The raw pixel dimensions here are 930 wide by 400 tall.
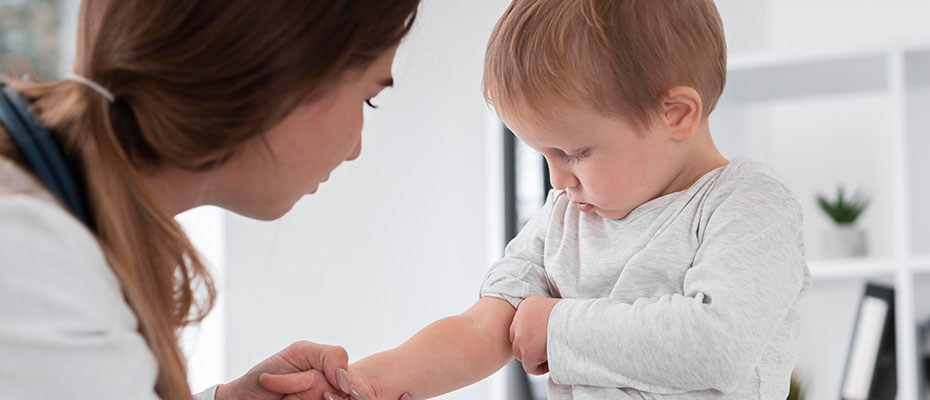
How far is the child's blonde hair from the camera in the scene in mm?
911

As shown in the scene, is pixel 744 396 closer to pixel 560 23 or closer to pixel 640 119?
pixel 640 119

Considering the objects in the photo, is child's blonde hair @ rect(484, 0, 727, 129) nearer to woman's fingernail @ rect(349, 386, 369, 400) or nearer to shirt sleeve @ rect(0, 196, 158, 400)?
woman's fingernail @ rect(349, 386, 369, 400)

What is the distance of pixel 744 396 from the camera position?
0.88 metres

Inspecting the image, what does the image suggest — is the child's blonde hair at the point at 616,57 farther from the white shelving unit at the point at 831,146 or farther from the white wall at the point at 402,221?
the white wall at the point at 402,221

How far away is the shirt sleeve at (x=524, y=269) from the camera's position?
1.04m

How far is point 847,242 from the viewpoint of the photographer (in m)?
2.36

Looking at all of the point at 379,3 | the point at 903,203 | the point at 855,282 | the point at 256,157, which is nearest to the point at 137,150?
the point at 256,157

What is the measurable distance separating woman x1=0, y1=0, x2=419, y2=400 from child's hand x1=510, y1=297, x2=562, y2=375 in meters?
0.25

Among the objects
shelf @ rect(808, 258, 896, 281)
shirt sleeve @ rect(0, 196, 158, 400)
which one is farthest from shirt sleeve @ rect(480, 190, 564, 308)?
shelf @ rect(808, 258, 896, 281)

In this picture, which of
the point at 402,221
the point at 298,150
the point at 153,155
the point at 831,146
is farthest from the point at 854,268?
the point at 153,155

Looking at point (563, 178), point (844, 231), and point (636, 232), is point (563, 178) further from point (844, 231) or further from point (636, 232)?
point (844, 231)

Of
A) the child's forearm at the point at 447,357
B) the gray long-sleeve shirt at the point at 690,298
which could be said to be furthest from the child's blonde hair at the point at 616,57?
the child's forearm at the point at 447,357

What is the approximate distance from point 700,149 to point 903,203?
1.35 m

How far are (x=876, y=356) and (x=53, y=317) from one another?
2.03 metres
